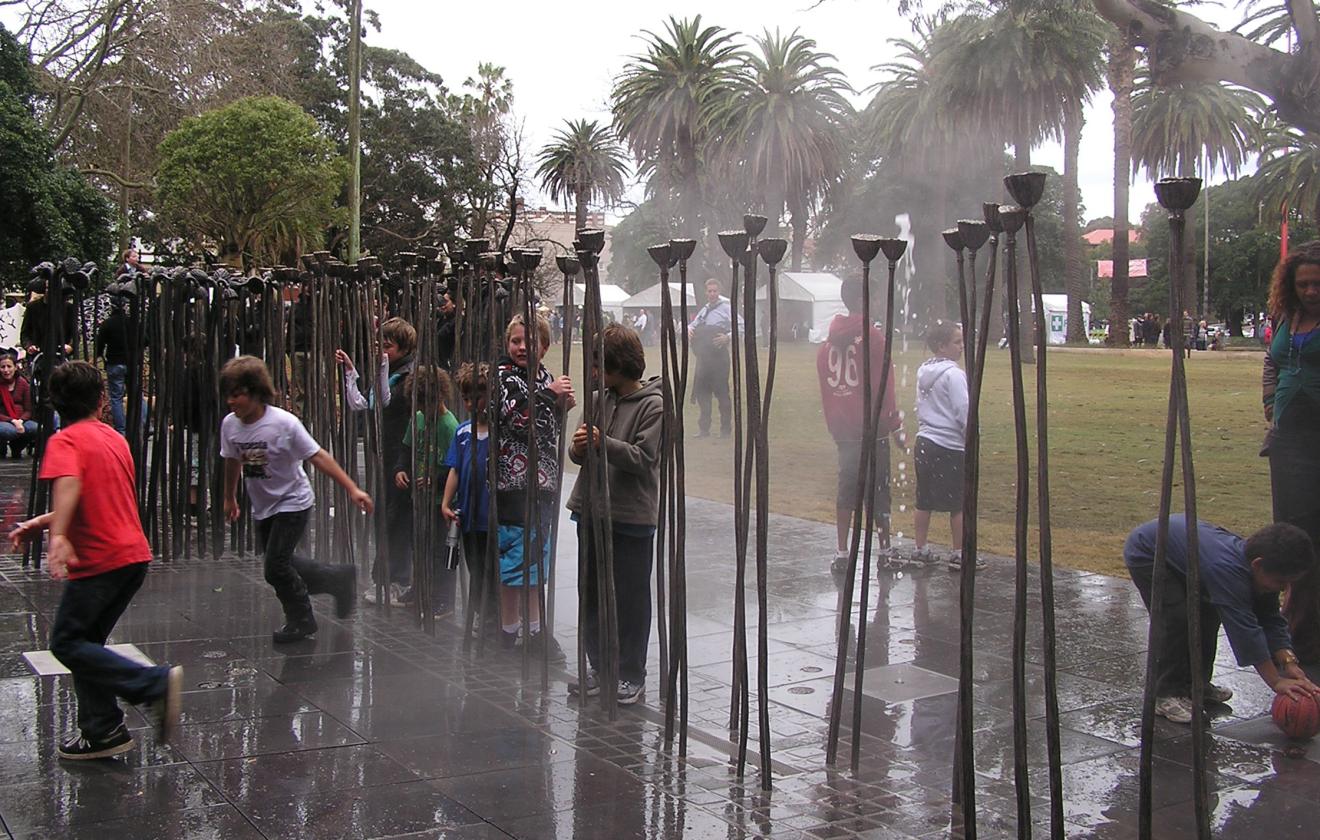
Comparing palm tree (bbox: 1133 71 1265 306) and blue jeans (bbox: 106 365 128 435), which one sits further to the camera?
palm tree (bbox: 1133 71 1265 306)

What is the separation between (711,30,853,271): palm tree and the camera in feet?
130

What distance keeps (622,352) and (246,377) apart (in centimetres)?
181

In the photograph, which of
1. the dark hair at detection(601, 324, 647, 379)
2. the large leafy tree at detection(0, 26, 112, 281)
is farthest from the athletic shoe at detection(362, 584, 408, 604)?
the large leafy tree at detection(0, 26, 112, 281)

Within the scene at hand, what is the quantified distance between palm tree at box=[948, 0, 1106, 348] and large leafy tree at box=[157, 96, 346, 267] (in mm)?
13982

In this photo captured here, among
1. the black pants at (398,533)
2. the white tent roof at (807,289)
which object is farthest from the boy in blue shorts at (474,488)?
the white tent roof at (807,289)

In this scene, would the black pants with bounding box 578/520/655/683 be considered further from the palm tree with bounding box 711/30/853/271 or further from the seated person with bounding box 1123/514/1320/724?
the palm tree with bounding box 711/30/853/271

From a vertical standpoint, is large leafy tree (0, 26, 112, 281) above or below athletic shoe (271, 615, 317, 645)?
above

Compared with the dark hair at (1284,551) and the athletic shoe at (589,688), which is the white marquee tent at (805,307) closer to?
the athletic shoe at (589,688)

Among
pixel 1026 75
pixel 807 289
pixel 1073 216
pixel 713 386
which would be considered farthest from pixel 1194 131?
pixel 713 386

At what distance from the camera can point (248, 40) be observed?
24.7 metres

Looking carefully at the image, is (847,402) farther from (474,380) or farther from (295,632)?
(295,632)

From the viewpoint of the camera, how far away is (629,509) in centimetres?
527

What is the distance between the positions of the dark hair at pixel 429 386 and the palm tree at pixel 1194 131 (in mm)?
36623

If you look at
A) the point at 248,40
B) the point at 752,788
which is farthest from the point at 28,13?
the point at 752,788
